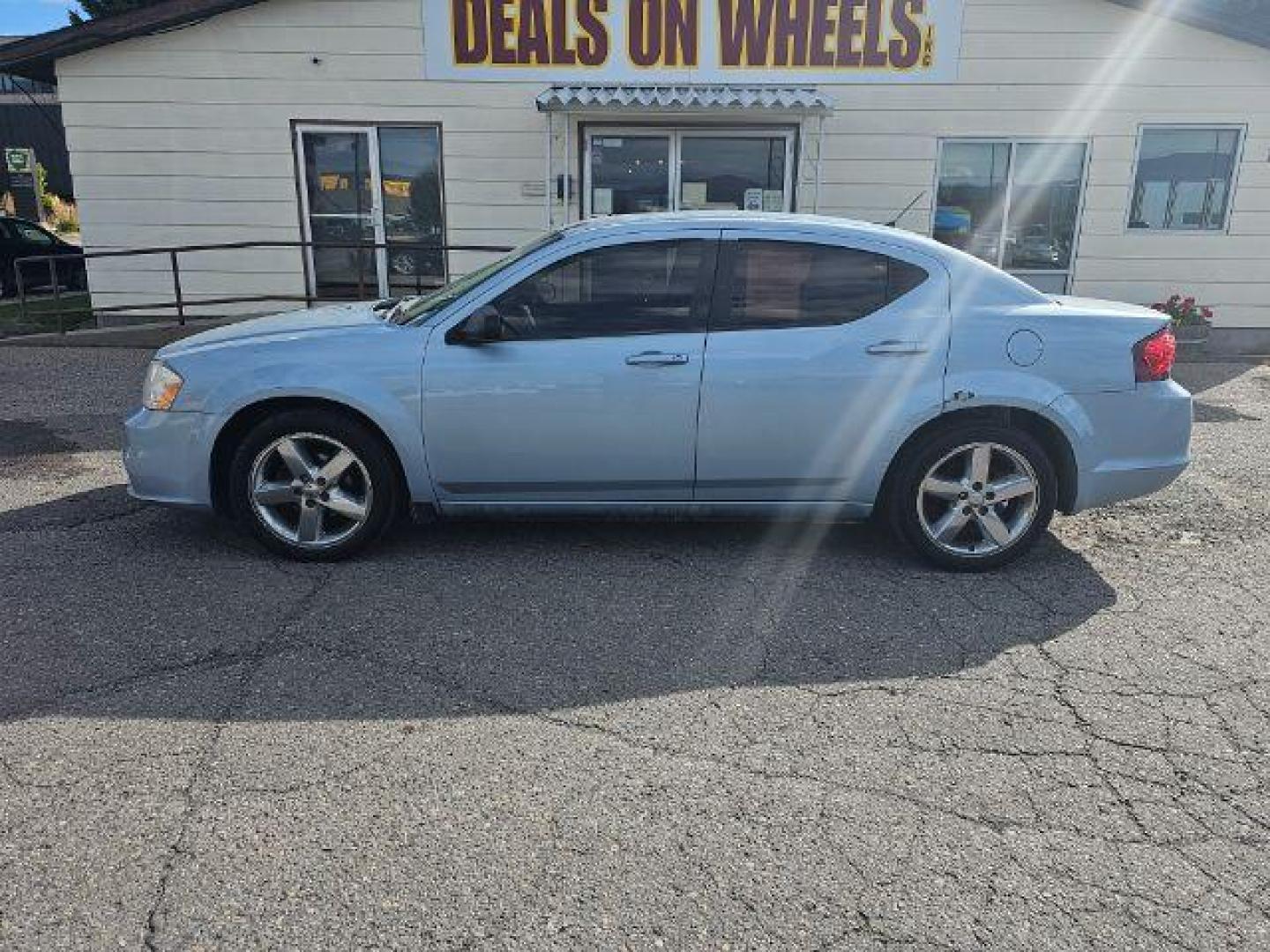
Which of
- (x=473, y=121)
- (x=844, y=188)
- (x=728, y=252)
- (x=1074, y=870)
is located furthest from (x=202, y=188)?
(x=1074, y=870)

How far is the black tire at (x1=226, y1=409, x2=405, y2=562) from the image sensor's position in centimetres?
440

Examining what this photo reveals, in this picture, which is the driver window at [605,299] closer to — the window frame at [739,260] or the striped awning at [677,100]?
the window frame at [739,260]

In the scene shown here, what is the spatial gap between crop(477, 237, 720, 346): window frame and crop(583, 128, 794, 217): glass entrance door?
6988mm

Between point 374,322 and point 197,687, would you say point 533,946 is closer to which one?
point 197,687

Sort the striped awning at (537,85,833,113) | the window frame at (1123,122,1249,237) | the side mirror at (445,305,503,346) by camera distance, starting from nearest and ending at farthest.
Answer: the side mirror at (445,305,503,346) < the striped awning at (537,85,833,113) < the window frame at (1123,122,1249,237)

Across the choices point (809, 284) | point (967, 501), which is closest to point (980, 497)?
point (967, 501)

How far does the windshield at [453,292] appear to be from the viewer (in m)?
4.53

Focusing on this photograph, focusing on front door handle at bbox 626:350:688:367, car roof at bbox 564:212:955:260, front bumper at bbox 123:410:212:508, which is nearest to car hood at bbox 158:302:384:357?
front bumper at bbox 123:410:212:508

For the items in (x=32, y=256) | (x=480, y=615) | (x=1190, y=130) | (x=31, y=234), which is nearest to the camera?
(x=480, y=615)

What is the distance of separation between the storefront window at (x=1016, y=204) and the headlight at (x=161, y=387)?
9362 millimetres

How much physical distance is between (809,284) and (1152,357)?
1.60 meters

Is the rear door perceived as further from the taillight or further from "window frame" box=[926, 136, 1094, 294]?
"window frame" box=[926, 136, 1094, 294]

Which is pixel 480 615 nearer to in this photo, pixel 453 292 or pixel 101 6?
pixel 453 292

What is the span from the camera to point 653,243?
4461mm
